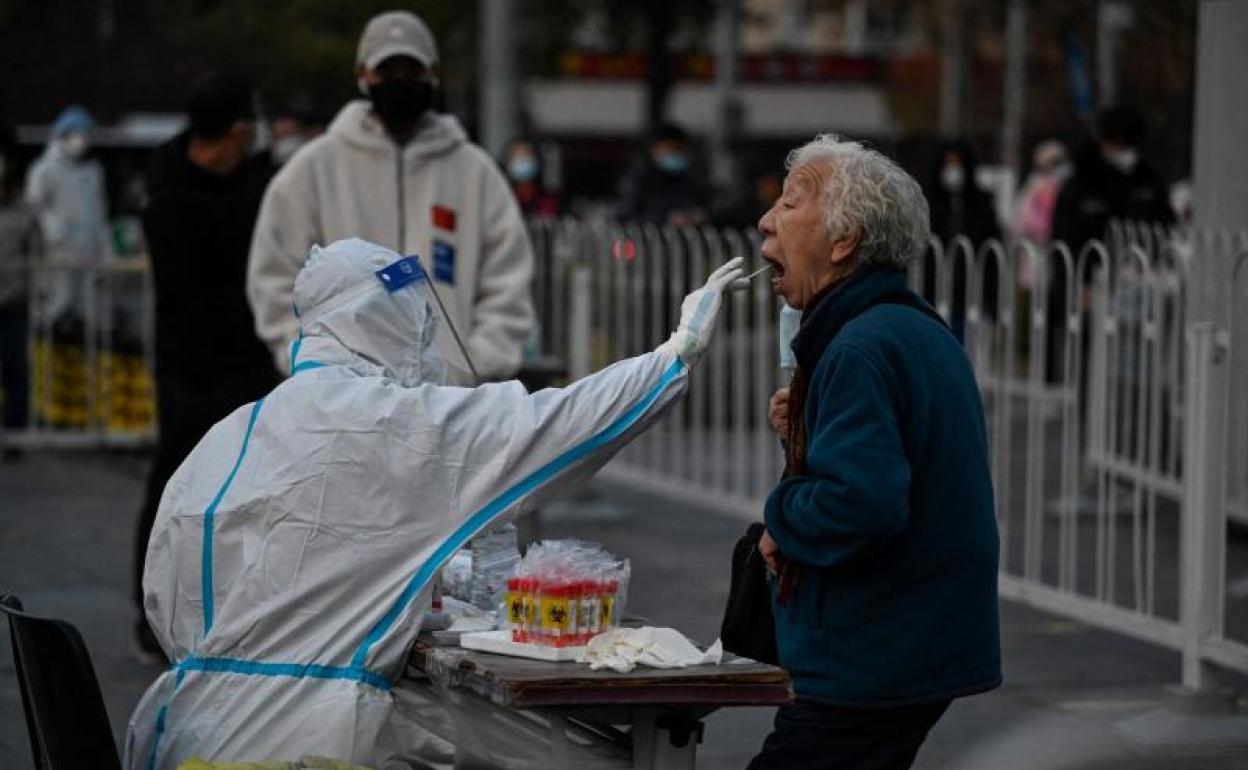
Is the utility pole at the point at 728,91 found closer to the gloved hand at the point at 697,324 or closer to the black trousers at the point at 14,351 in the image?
the black trousers at the point at 14,351

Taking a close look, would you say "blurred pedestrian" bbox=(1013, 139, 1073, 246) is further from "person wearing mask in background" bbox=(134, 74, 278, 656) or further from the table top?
the table top

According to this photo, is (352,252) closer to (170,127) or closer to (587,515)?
(587,515)

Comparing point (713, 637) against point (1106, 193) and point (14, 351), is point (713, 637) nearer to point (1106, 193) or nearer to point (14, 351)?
point (1106, 193)

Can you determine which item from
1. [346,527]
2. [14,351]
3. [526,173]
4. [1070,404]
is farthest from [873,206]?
[526,173]

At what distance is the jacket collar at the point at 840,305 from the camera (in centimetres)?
411

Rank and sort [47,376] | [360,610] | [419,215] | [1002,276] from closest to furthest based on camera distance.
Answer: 1. [360,610]
2. [419,215]
3. [1002,276]
4. [47,376]

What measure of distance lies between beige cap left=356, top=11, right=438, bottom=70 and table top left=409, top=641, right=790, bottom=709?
3618 mm

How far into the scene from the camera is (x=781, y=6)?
216 ft

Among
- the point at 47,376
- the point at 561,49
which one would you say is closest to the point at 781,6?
the point at 561,49

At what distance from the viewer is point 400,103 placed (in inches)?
289

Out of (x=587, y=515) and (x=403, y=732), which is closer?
(x=403, y=732)

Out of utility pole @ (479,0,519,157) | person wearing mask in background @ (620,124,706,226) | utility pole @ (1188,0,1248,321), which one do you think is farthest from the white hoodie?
person wearing mask in background @ (620,124,706,226)

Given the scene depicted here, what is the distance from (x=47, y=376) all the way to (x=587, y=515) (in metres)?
3.97

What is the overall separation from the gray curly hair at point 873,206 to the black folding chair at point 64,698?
1.51 m
